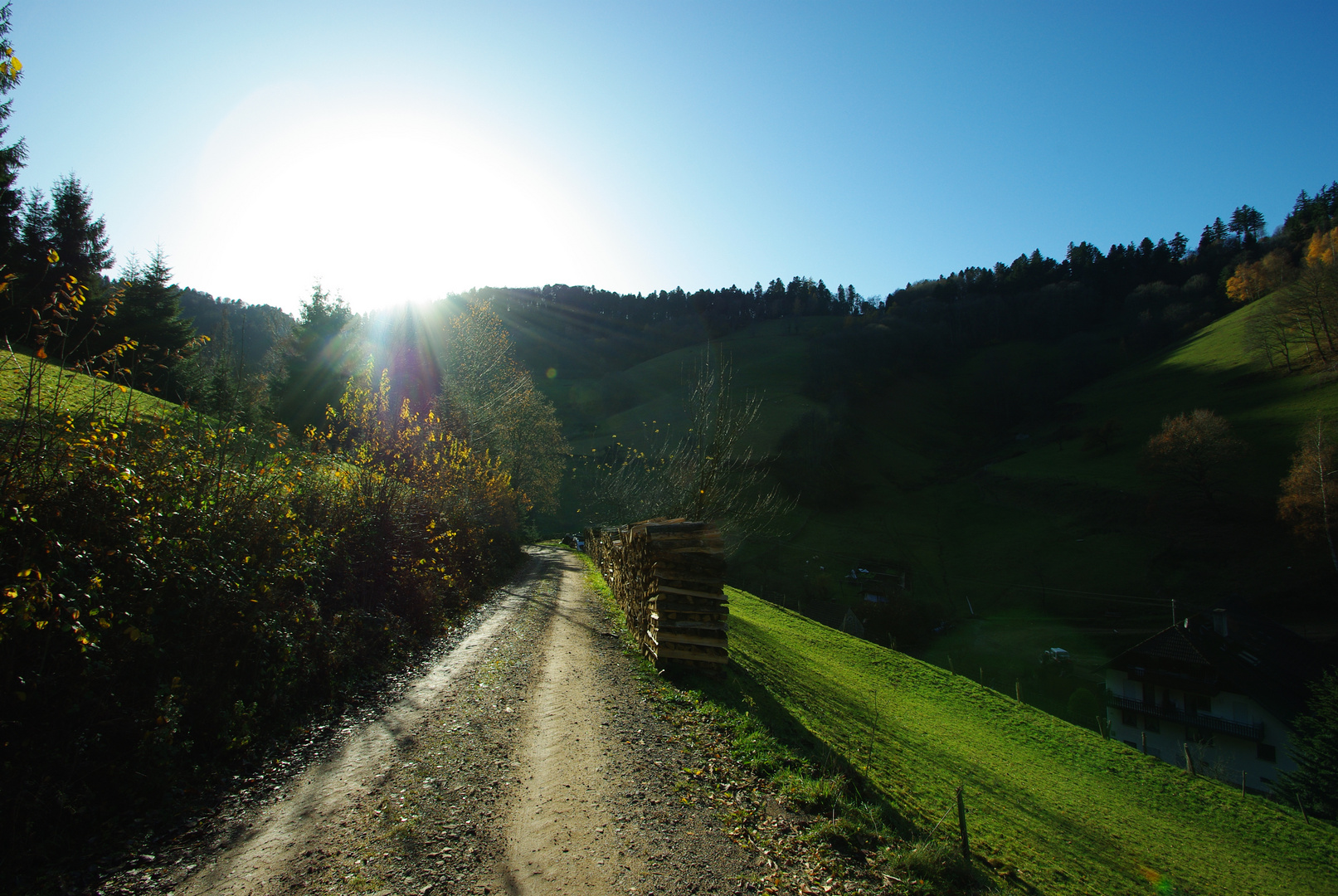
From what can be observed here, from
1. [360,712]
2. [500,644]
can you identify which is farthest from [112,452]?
[500,644]

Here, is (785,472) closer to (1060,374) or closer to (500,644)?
(500,644)

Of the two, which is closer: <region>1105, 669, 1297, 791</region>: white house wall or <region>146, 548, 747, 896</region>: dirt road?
<region>146, 548, 747, 896</region>: dirt road

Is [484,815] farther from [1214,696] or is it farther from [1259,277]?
[1259,277]

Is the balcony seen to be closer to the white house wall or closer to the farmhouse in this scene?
the farmhouse

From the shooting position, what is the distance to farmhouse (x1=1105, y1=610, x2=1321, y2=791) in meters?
30.7

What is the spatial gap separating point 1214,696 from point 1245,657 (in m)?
4.12

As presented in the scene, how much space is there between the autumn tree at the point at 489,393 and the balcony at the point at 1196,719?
132 ft

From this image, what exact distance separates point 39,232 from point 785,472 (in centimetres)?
6294

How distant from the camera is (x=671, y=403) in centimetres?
8475

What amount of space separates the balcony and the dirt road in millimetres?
39828

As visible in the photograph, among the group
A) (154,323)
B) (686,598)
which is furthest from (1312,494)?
(154,323)

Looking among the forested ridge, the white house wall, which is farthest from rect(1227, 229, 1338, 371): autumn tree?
the forested ridge

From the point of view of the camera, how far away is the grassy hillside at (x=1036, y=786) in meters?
7.60

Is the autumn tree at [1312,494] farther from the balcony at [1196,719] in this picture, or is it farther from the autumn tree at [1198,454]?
the balcony at [1196,719]
